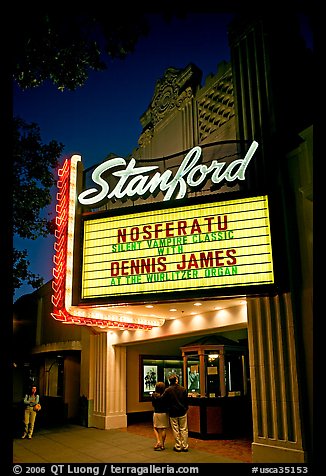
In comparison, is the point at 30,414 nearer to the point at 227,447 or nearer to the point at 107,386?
the point at 107,386

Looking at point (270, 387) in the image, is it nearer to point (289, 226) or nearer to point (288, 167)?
point (289, 226)

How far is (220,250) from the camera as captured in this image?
941cm

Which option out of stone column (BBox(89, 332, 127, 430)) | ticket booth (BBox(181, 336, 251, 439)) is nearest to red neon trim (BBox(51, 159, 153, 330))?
ticket booth (BBox(181, 336, 251, 439))

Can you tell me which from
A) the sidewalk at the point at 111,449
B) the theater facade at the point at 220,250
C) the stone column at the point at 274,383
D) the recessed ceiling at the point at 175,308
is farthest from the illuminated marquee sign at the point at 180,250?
the sidewalk at the point at 111,449

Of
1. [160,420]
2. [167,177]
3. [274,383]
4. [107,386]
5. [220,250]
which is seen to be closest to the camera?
[274,383]

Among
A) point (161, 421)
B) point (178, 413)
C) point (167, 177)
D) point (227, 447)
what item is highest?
point (167, 177)

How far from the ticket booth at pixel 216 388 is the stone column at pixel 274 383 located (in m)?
3.91

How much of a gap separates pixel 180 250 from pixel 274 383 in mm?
3416

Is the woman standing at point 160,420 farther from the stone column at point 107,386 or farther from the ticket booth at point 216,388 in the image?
the stone column at point 107,386

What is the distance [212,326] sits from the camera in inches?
477

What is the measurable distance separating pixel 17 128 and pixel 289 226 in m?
10.2

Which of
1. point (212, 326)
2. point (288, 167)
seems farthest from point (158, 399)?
point (288, 167)

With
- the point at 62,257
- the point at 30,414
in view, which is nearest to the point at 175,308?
the point at 62,257

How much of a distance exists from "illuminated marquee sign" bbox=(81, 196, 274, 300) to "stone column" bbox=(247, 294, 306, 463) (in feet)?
3.45
